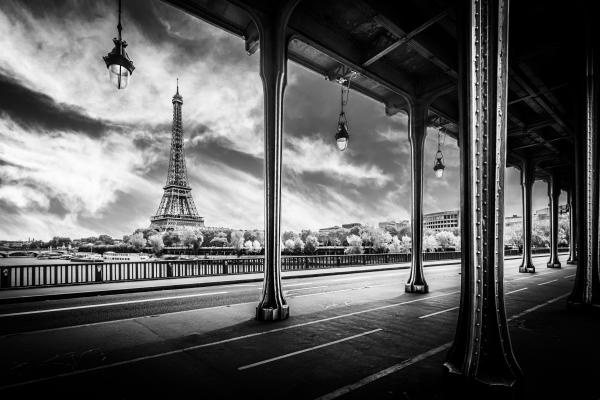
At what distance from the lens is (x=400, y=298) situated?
38.0ft

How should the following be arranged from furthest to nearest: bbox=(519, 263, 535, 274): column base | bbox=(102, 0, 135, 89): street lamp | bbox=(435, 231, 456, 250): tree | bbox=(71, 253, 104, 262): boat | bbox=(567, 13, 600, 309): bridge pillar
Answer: bbox=(435, 231, 456, 250): tree < bbox=(71, 253, 104, 262): boat < bbox=(519, 263, 535, 274): column base < bbox=(567, 13, 600, 309): bridge pillar < bbox=(102, 0, 135, 89): street lamp

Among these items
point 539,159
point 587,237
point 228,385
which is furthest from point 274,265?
point 539,159

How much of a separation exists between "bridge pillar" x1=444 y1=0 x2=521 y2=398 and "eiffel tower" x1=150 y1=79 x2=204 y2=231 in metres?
102

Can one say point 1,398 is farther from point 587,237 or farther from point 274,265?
point 587,237

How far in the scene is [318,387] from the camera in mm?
4316

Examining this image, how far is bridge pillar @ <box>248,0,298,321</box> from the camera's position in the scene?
816 centimetres

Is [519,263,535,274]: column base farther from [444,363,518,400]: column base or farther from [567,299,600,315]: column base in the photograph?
[444,363,518,400]: column base

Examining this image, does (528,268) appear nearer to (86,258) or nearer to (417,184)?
(417,184)

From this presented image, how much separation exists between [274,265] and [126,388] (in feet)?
14.4

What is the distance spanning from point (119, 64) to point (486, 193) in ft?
24.6

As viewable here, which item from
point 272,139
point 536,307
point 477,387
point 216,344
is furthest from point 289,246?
point 477,387

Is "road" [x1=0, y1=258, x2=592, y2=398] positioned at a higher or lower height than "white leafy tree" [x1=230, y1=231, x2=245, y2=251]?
higher

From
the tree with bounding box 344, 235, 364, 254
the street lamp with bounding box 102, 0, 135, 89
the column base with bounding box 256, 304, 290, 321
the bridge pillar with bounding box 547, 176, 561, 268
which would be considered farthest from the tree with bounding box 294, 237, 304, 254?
the street lamp with bounding box 102, 0, 135, 89

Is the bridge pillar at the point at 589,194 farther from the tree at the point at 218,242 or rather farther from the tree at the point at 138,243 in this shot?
the tree at the point at 138,243
